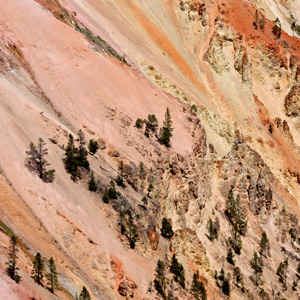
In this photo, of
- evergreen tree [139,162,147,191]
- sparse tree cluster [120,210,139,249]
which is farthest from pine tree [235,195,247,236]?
sparse tree cluster [120,210,139,249]

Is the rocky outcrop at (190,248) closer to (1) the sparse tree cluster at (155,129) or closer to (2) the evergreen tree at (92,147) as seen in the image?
(1) the sparse tree cluster at (155,129)

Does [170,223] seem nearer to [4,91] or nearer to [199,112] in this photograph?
[4,91]

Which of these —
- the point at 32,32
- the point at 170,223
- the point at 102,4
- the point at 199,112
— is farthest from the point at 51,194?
the point at 102,4

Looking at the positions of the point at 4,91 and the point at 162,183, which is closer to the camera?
the point at 4,91

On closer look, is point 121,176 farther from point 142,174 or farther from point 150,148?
point 150,148

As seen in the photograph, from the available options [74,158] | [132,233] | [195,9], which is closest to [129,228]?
[132,233]
